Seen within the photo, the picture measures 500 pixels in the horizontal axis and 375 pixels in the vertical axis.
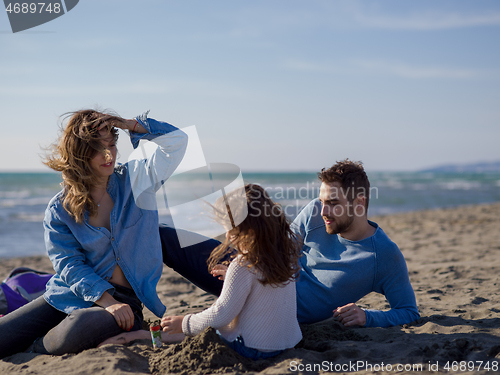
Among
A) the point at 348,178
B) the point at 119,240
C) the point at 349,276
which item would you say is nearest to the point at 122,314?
the point at 119,240

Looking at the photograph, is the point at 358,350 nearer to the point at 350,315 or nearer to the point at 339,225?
the point at 350,315

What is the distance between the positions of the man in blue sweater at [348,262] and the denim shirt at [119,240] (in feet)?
3.74

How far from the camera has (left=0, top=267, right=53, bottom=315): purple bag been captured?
3.62 m

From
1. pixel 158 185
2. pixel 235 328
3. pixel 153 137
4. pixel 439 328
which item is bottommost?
pixel 439 328

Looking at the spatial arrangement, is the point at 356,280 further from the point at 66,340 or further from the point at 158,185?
the point at 66,340

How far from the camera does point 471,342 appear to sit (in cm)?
253

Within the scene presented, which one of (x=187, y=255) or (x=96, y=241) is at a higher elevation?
(x=96, y=241)

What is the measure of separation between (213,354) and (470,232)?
7.48 meters

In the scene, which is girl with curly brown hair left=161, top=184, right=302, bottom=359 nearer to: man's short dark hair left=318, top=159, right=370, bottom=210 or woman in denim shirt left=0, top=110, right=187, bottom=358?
woman in denim shirt left=0, top=110, right=187, bottom=358

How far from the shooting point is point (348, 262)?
3.03 m

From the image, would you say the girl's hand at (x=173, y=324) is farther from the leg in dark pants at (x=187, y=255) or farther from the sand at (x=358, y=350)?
the leg in dark pants at (x=187, y=255)

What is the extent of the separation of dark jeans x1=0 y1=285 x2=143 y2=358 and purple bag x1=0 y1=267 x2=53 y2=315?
792 mm

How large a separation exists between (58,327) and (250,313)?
136 centimetres

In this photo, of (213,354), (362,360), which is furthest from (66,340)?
(362,360)
